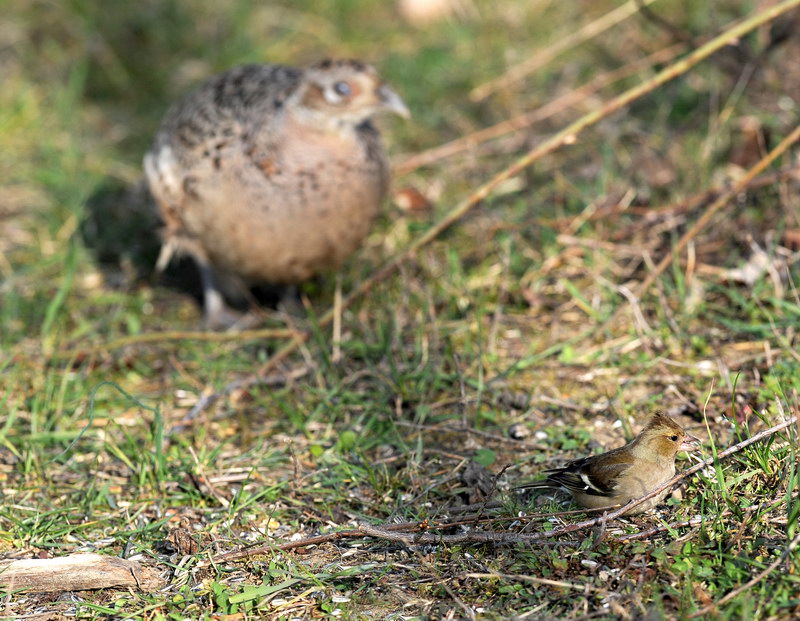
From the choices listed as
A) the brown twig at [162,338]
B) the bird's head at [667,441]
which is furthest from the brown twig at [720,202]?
the brown twig at [162,338]

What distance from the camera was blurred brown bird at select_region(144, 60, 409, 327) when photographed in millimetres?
4453

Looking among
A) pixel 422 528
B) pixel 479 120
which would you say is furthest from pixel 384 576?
pixel 479 120

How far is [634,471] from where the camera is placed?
2.92 m

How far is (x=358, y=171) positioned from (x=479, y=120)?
1974 millimetres

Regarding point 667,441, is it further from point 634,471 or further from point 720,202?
point 720,202

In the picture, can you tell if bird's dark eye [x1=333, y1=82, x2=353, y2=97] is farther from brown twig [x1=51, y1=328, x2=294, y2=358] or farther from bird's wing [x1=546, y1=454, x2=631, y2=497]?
bird's wing [x1=546, y1=454, x2=631, y2=497]

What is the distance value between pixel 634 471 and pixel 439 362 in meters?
1.19

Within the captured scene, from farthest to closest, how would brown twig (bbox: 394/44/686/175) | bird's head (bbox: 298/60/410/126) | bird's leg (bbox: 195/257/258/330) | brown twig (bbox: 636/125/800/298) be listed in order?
1. brown twig (bbox: 394/44/686/175)
2. bird's leg (bbox: 195/257/258/330)
3. bird's head (bbox: 298/60/410/126)
4. brown twig (bbox: 636/125/800/298)

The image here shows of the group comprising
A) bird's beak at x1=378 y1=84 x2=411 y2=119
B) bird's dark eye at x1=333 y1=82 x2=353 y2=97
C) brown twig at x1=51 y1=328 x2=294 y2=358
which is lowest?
brown twig at x1=51 y1=328 x2=294 y2=358

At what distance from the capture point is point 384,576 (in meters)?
2.90

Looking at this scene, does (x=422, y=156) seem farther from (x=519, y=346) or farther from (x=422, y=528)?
(x=422, y=528)

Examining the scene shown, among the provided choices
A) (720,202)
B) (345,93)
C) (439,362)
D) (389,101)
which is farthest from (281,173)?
(720,202)

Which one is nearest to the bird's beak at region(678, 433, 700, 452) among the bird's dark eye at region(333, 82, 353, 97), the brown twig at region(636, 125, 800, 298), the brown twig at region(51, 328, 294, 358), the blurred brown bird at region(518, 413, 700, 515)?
the blurred brown bird at region(518, 413, 700, 515)

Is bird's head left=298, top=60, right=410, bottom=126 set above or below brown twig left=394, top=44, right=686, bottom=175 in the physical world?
above
